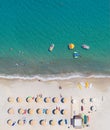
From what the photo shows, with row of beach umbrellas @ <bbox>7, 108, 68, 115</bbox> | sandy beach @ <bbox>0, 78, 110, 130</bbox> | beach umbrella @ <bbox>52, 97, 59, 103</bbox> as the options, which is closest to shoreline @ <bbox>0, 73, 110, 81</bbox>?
sandy beach @ <bbox>0, 78, 110, 130</bbox>

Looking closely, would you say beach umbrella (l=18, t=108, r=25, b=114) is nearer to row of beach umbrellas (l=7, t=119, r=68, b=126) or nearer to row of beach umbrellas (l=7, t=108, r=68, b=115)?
row of beach umbrellas (l=7, t=108, r=68, b=115)

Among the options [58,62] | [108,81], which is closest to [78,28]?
[58,62]

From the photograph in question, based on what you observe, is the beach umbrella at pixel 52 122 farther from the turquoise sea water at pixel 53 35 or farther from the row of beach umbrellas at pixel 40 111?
the turquoise sea water at pixel 53 35

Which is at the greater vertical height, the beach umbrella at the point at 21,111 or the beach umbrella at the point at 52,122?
the beach umbrella at the point at 21,111

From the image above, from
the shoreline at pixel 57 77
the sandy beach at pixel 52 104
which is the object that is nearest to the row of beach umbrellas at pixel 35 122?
the sandy beach at pixel 52 104

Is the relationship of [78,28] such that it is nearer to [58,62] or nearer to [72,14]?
[72,14]

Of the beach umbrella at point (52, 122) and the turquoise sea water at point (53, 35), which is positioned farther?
the turquoise sea water at point (53, 35)

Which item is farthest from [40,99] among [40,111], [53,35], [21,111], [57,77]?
[53,35]

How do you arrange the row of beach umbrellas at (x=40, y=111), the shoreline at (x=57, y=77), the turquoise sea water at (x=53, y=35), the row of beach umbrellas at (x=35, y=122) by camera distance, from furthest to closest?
the turquoise sea water at (x=53, y=35) < the shoreline at (x=57, y=77) < the row of beach umbrellas at (x=40, y=111) < the row of beach umbrellas at (x=35, y=122)
